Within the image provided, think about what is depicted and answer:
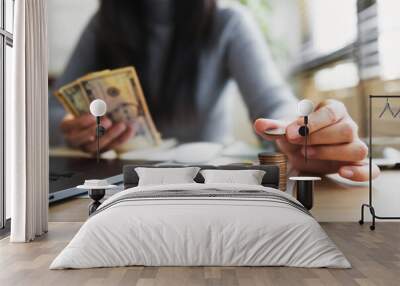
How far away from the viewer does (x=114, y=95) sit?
7605 millimetres

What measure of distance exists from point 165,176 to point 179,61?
1.78m

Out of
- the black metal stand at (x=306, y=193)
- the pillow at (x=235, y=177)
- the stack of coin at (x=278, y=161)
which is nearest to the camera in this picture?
the pillow at (x=235, y=177)

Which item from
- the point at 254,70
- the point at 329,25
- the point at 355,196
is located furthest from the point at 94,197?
the point at 329,25

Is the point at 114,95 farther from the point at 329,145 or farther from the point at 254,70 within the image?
the point at 329,145

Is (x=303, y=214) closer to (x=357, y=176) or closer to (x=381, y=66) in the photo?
(x=357, y=176)

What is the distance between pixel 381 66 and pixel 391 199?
5.41 ft

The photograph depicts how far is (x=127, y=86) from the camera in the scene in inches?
298

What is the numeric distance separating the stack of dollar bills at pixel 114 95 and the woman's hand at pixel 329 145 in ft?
6.06

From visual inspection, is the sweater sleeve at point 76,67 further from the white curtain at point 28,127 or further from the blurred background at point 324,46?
the white curtain at point 28,127

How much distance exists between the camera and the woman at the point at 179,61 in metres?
7.51

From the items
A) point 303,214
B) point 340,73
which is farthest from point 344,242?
point 340,73

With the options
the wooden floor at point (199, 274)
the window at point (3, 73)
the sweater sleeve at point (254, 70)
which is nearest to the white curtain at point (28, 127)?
the window at point (3, 73)

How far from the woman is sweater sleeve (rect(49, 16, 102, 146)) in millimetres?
13

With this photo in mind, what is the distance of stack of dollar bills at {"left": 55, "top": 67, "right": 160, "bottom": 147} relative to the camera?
24.8ft
